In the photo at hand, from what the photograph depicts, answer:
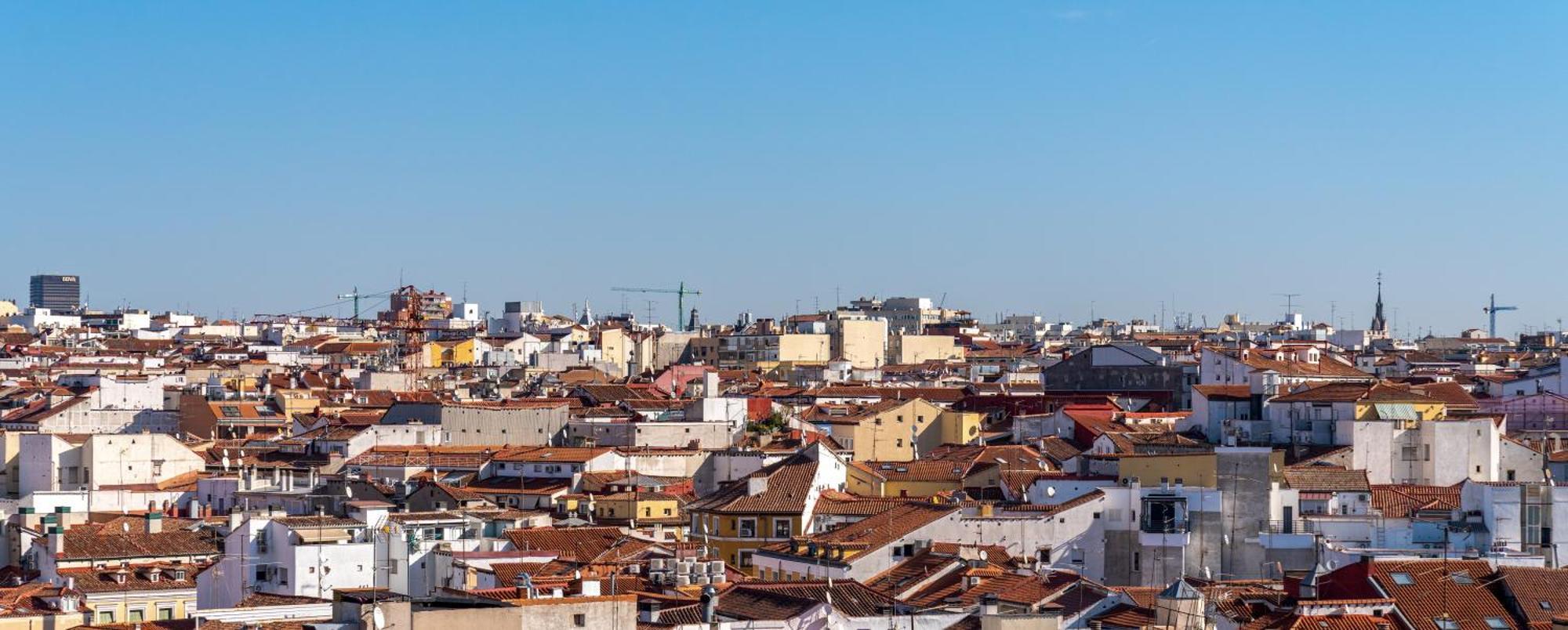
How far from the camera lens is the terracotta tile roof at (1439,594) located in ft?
87.7

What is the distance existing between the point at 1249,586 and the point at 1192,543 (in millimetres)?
5331

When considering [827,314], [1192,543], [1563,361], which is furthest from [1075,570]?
[827,314]

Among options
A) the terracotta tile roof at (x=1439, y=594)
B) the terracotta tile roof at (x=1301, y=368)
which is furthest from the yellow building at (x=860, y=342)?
the terracotta tile roof at (x=1439, y=594)

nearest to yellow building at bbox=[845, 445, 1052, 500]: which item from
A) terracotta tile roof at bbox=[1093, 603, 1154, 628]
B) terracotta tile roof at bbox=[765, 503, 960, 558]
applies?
terracotta tile roof at bbox=[765, 503, 960, 558]

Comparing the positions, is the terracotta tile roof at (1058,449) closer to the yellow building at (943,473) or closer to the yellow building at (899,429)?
the yellow building at (943,473)

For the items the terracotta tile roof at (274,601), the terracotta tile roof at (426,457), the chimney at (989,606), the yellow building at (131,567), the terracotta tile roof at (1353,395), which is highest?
the terracotta tile roof at (1353,395)

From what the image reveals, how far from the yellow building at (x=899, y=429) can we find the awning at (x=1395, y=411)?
12.9 meters

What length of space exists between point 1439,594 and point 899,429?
29.8 m

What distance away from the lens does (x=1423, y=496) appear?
3794 cm

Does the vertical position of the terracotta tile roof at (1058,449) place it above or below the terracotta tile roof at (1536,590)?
above

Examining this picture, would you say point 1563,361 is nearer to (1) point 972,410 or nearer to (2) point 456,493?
(1) point 972,410

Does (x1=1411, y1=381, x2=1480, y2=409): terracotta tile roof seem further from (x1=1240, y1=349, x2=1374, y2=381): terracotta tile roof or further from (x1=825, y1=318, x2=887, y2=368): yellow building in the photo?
(x1=825, y1=318, x2=887, y2=368): yellow building

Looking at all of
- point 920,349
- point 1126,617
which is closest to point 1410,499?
point 1126,617

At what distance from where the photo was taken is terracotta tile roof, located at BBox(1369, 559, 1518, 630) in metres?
26.7
